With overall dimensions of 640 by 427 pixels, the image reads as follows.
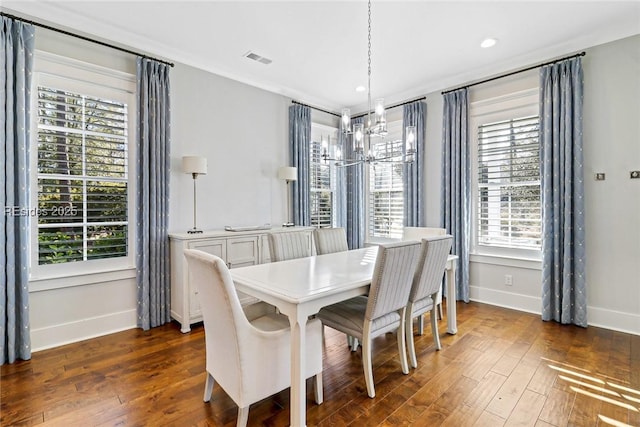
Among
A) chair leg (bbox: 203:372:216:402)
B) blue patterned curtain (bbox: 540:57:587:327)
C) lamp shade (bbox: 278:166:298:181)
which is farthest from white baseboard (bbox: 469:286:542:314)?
chair leg (bbox: 203:372:216:402)

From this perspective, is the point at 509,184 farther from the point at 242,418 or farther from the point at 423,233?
the point at 242,418

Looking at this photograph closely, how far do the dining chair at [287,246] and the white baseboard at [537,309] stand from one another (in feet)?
8.14

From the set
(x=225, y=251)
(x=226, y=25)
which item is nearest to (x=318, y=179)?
(x=225, y=251)

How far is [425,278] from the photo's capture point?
99.0 inches

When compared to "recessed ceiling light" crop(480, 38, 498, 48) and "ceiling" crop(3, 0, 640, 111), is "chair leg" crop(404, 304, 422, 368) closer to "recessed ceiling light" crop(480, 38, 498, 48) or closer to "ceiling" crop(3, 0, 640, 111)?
"ceiling" crop(3, 0, 640, 111)

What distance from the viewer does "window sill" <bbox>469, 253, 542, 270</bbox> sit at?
12.2ft

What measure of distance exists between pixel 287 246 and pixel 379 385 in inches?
55.9

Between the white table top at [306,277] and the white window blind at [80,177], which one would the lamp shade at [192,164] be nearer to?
the white window blind at [80,177]

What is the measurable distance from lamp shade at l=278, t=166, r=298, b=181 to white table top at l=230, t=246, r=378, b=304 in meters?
1.86

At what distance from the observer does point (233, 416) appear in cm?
189

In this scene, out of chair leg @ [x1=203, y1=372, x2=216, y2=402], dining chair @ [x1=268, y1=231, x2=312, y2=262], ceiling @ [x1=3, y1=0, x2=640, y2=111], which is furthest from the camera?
dining chair @ [x1=268, y1=231, x2=312, y2=262]

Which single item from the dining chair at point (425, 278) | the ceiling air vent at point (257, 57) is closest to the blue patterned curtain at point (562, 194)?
the dining chair at point (425, 278)

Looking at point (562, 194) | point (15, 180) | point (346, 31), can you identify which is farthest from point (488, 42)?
point (15, 180)

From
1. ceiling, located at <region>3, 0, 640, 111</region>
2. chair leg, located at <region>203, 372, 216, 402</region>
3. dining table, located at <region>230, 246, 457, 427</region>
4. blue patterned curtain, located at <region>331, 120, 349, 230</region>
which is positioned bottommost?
chair leg, located at <region>203, 372, 216, 402</region>
